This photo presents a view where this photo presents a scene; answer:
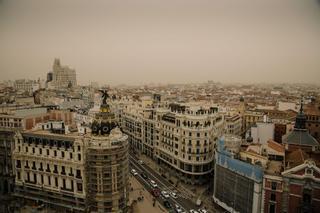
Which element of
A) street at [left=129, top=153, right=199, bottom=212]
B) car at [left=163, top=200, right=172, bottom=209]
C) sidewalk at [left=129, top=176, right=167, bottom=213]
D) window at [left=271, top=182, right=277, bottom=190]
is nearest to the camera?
window at [left=271, top=182, right=277, bottom=190]

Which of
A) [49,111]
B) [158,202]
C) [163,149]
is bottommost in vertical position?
[158,202]

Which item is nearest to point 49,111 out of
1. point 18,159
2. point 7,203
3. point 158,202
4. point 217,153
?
point 18,159

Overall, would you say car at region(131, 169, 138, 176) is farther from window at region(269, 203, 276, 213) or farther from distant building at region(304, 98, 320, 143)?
distant building at region(304, 98, 320, 143)

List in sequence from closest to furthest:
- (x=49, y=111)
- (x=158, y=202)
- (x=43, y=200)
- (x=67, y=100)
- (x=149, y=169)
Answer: (x=43, y=200) → (x=158, y=202) → (x=49, y=111) → (x=149, y=169) → (x=67, y=100)

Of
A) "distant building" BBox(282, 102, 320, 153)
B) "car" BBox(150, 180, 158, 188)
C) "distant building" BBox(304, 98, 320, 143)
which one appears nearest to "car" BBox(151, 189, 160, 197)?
"car" BBox(150, 180, 158, 188)

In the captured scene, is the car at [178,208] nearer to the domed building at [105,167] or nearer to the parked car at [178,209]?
the parked car at [178,209]

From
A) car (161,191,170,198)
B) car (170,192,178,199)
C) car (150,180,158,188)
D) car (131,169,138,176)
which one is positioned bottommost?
car (170,192,178,199)

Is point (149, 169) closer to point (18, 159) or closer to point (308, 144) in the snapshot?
point (18, 159)

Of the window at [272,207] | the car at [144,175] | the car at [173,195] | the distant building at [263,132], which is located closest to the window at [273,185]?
the window at [272,207]

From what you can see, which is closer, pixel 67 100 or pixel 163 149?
pixel 163 149
